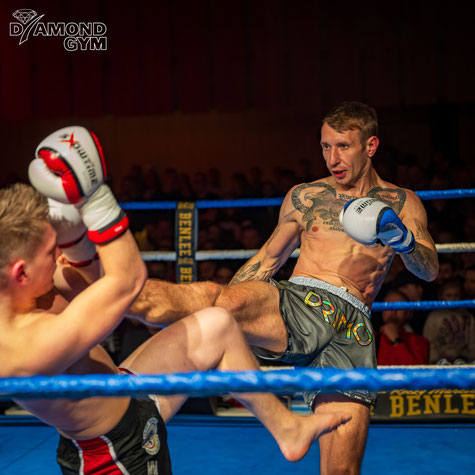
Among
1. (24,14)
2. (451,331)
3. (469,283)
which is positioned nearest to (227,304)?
(451,331)

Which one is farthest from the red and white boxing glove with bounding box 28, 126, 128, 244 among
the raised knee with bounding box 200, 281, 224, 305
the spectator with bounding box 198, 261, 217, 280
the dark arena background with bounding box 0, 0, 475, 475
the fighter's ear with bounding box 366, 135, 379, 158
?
the dark arena background with bounding box 0, 0, 475, 475

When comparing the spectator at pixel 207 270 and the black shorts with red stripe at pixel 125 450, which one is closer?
the black shorts with red stripe at pixel 125 450

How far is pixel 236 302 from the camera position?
1838 mm

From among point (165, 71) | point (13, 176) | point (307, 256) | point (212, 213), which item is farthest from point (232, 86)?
point (307, 256)

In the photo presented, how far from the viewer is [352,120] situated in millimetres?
2201

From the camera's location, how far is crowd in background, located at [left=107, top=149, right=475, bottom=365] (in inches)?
133

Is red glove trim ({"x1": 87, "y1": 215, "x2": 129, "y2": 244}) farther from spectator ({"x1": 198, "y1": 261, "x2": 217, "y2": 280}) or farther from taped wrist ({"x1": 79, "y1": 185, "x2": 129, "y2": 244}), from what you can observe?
spectator ({"x1": 198, "y1": 261, "x2": 217, "y2": 280})

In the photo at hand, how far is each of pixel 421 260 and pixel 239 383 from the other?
1182 mm

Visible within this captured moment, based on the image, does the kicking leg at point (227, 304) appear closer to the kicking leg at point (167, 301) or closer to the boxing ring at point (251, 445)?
the kicking leg at point (167, 301)

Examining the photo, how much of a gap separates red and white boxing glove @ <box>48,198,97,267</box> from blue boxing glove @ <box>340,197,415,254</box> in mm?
751

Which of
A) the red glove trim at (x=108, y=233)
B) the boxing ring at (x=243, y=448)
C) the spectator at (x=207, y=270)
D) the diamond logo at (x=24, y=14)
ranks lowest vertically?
the boxing ring at (x=243, y=448)

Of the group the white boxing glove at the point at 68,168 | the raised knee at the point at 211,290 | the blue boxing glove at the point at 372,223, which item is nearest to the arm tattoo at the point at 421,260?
the blue boxing glove at the point at 372,223

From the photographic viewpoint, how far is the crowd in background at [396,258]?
11.1 ft

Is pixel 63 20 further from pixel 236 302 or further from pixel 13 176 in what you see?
pixel 236 302
